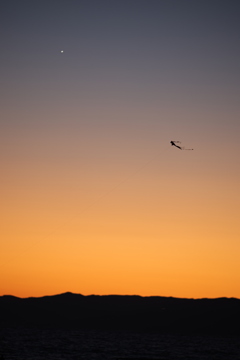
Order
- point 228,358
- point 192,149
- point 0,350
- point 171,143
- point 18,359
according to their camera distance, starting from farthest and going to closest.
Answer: point 228,358 → point 0,350 → point 18,359 → point 171,143 → point 192,149

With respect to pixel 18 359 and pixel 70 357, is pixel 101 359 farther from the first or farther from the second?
pixel 18 359

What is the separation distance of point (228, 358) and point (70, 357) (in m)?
50.3

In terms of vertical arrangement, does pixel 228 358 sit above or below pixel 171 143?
below

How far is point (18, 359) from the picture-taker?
112 m

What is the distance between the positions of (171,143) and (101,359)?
79863mm

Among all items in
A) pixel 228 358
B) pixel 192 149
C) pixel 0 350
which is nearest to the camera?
pixel 192 149

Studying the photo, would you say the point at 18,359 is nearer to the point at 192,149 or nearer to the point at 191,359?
the point at 191,359

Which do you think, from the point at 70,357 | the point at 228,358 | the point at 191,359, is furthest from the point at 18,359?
the point at 228,358

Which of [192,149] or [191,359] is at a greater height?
[192,149]

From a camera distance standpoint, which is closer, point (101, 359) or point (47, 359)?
point (47, 359)

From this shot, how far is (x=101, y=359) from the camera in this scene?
126750mm

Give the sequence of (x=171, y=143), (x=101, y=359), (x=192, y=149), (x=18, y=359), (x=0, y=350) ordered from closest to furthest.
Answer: (x=192, y=149)
(x=171, y=143)
(x=18, y=359)
(x=101, y=359)
(x=0, y=350)

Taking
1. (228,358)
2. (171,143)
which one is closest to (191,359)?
(228,358)

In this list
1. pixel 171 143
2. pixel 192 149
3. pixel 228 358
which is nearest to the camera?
pixel 192 149
